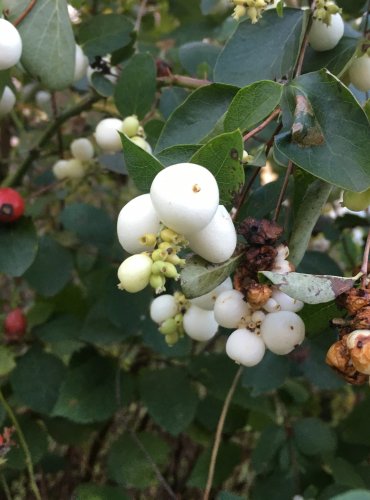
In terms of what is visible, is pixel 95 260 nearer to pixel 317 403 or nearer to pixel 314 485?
pixel 314 485

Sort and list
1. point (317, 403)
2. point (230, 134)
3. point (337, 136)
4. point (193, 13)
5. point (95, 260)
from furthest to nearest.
Result: 1. point (317, 403)
2. point (193, 13)
3. point (95, 260)
4. point (337, 136)
5. point (230, 134)

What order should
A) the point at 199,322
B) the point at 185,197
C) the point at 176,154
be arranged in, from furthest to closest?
1. the point at 199,322
2. the point at 176,154
3. the point at 185,197

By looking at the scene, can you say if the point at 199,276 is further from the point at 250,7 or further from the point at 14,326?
the point at 14,326

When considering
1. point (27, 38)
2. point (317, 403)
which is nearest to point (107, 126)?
point (27, 38)

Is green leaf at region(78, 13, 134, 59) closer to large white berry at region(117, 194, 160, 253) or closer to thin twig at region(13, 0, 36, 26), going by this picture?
thin twig at region(13, 0, 36, 26)

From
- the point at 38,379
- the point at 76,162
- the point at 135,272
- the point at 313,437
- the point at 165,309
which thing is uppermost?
the point at 135,272

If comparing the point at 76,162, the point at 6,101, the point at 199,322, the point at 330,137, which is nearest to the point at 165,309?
the point at 199,322
